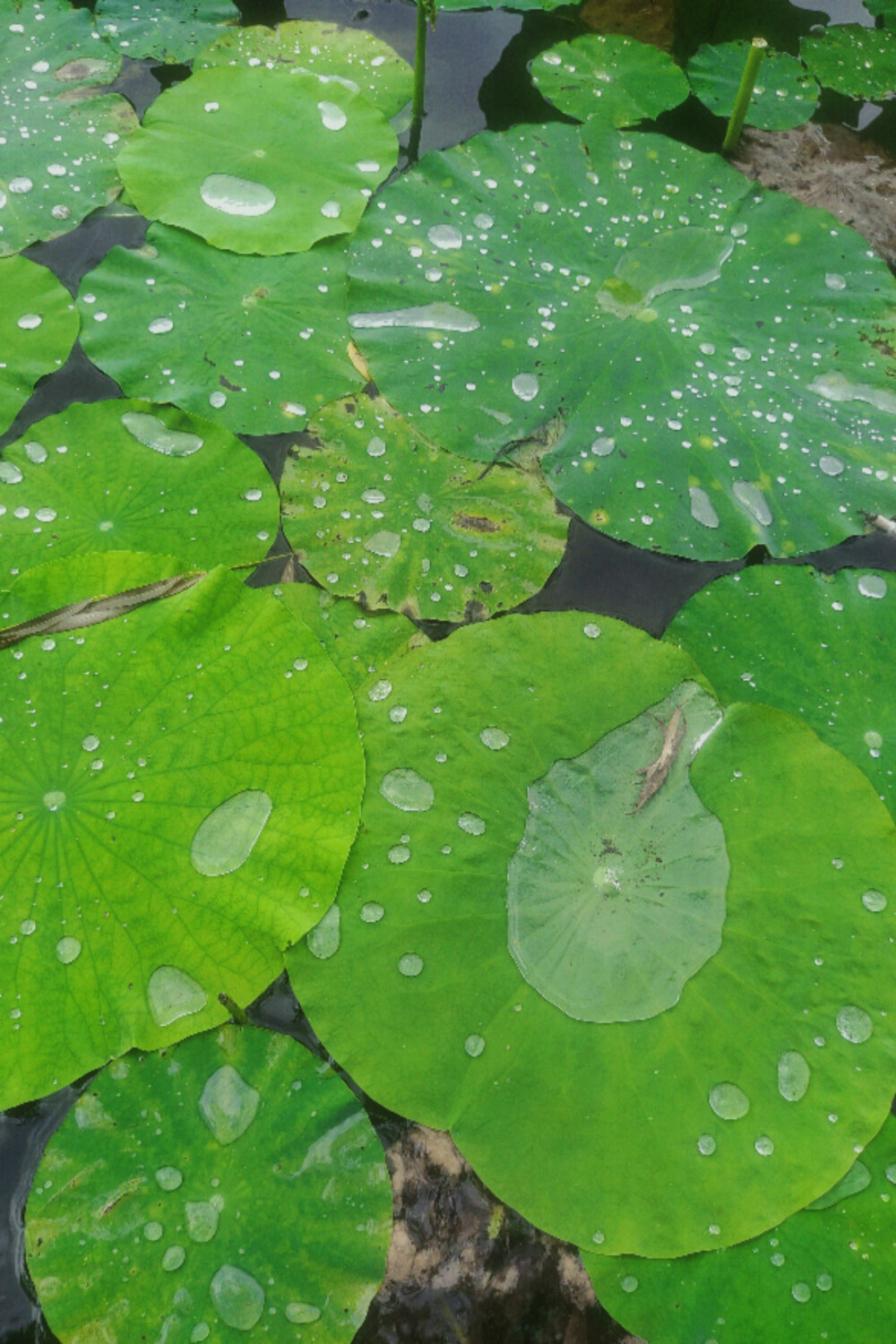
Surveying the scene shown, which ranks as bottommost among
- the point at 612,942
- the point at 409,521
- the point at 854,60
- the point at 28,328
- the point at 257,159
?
the point at 612,942

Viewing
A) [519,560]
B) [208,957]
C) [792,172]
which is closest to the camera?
[208,957]

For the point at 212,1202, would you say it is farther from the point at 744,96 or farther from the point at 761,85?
the point at 761,85

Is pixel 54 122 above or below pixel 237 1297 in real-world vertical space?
above

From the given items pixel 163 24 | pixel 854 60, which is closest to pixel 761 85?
pixel 854 60

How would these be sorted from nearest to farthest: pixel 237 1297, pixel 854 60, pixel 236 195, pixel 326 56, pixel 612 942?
1. pixel 237 1297
2. pixel 612 942
3. pixel 236 195
4. pixel 326 56
5. pixel 854 60

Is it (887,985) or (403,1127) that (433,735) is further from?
(887,985)

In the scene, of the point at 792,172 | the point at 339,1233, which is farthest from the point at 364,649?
the point at 792,172

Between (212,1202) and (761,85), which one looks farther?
(761,85)
